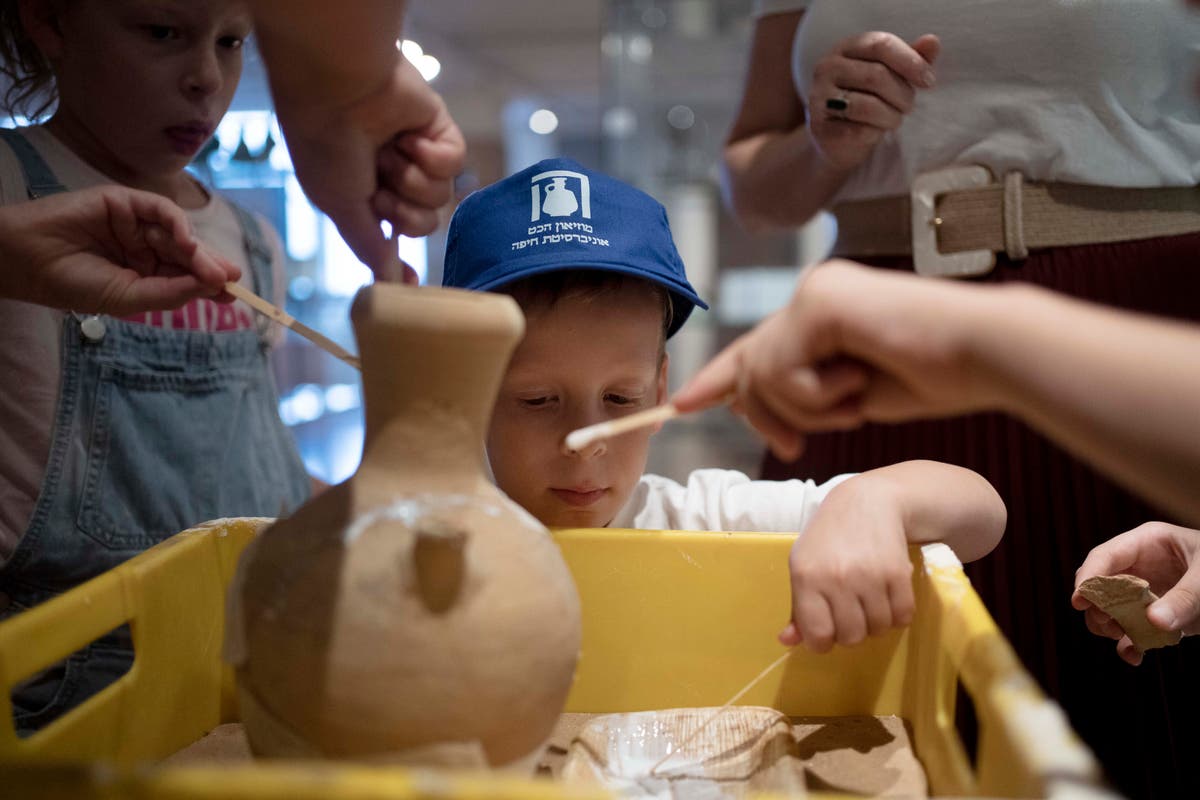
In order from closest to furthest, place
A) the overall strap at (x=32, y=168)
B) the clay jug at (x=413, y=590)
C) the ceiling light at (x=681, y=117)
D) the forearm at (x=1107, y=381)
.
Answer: the forearm at (x=1107, y=381) → the clay jug at (x=413, y=590) → the overall strap at (x=32, y=168) → the ceiling light at (x=681, y=117)

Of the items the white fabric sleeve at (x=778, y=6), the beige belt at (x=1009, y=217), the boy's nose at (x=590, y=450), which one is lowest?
the boy's nose at (x=590, y=450)

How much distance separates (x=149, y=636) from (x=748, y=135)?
974 mm

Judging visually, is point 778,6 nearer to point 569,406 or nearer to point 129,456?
point 569,406

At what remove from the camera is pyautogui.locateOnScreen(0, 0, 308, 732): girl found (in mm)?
987

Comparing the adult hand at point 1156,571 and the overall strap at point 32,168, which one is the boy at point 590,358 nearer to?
the adult hand at point 1156,571

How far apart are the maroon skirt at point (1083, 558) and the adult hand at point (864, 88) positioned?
204 mm

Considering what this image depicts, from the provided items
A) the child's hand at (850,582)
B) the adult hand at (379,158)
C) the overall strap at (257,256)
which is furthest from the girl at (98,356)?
the child's hand at (850,582)

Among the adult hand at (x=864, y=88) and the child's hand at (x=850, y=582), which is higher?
the adult hand at (x=864, y=88)

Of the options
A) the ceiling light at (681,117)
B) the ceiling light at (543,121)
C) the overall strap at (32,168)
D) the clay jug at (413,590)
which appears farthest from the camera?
the ceiling light at (543,121)

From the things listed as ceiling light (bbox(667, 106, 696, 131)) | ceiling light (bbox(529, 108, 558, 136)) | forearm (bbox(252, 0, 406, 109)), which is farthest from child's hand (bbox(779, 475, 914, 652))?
ceiling light (bbox(529, 108, 558, 136))

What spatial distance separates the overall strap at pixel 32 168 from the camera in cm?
100

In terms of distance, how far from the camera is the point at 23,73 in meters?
1.04

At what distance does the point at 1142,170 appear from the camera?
96 centimetres

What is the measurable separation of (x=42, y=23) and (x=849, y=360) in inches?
36.6
